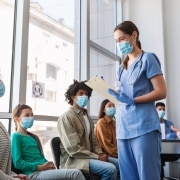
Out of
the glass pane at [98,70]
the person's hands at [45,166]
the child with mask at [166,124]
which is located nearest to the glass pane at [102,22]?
the glass pane at [98,70]

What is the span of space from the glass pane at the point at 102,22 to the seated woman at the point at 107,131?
1328 mm

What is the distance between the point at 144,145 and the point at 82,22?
2.70 metres

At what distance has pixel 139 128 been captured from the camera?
132 cm

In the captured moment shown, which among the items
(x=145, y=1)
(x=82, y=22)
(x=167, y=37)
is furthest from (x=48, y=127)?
(x=145, y=1)

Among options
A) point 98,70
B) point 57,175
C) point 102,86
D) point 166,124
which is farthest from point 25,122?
point 166,124

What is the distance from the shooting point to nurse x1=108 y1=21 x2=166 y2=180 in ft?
4.21

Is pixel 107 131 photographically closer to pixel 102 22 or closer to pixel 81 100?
pixel 81 100

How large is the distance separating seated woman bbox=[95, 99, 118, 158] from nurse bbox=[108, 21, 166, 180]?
52.5 inches

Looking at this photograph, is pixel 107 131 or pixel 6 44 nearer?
pixel 6 44

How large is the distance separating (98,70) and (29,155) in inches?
89.6

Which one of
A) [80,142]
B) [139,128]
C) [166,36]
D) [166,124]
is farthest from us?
[166,36]

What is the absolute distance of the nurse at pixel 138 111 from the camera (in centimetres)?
128

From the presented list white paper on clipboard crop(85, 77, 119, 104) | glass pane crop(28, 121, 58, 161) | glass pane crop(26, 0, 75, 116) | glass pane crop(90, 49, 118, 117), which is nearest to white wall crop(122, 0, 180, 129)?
glass pane crop(90, 49, 118, 117)

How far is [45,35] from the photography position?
2.94m
